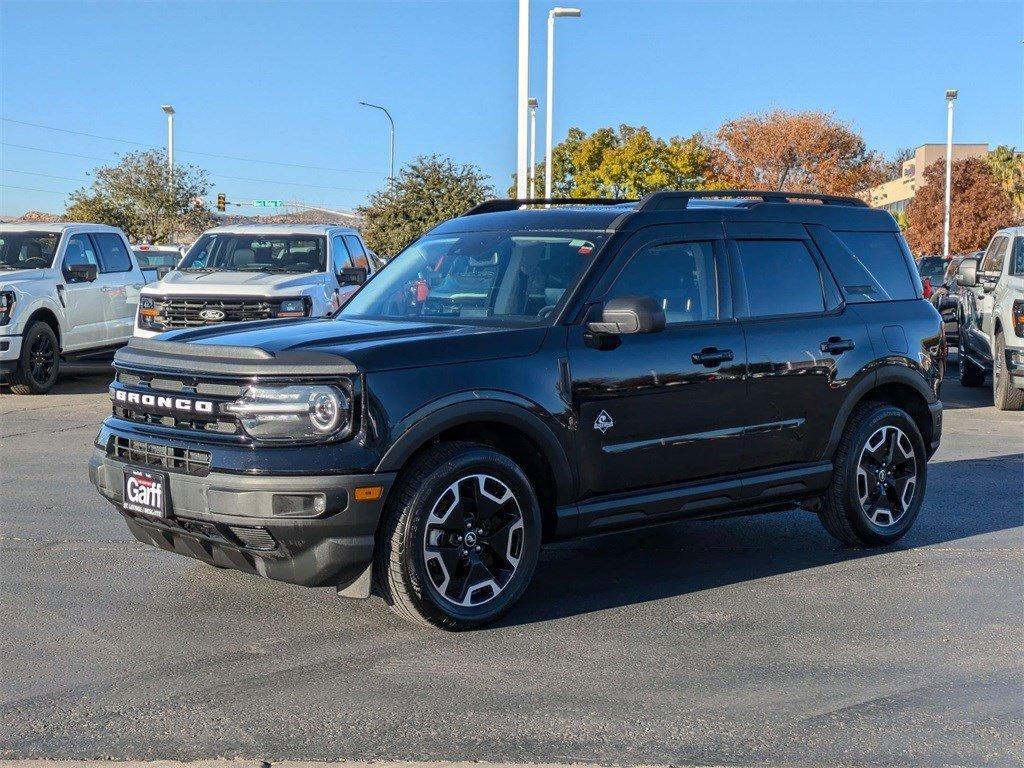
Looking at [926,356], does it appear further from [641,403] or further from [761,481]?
[641,403]

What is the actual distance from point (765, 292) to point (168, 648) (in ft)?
11.6

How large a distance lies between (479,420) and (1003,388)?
33.6 feet

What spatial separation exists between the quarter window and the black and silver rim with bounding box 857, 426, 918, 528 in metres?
1.43

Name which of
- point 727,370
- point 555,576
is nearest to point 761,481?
point 727,370

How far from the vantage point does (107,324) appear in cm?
1702

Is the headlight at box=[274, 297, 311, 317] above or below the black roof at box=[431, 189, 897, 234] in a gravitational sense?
below

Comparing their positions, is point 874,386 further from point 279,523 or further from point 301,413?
point 279,523

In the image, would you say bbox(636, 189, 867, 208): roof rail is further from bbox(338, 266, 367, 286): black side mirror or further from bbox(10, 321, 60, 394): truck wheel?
bbox(10, 321, 60, 394): truck wheel

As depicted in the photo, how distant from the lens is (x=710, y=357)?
648 cm

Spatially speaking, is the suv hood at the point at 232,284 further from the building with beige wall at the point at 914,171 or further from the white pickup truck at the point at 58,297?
the building with beige wall at the point at 914,171

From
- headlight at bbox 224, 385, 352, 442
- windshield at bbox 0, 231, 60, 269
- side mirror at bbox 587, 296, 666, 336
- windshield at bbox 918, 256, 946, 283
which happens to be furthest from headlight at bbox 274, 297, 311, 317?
windshield at bbox 918, 256, 946, 283

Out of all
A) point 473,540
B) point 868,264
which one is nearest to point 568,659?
point 473,540

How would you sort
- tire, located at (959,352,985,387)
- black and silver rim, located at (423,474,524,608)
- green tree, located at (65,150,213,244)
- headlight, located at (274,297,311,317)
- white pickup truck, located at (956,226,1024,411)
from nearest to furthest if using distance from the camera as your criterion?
black and silver rim, located at (423,474,524,608), white pickup truck, located at (956,226,1024,411), headlight, located at (274,297,311,317), tire, located at (959,352,985,387), green tree, located at (65,150,213,244)

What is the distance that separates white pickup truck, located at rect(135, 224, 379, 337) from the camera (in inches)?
572
